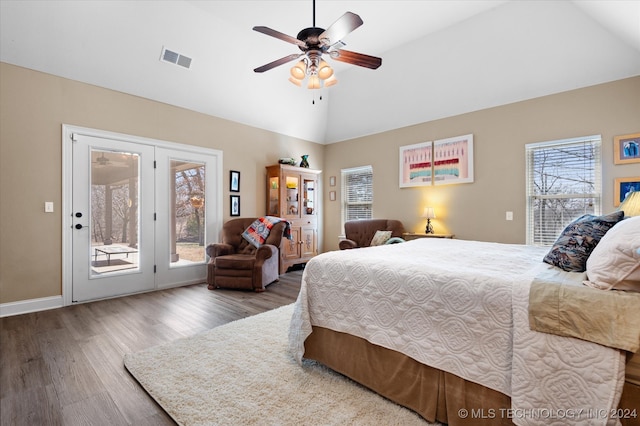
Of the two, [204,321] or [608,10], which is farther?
[204,321]

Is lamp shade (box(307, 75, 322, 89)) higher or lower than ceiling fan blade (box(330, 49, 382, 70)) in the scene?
lower

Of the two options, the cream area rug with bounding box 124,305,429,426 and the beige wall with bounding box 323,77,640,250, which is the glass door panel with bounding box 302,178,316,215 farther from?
the cream area rug with bounding box 124,305,429,426

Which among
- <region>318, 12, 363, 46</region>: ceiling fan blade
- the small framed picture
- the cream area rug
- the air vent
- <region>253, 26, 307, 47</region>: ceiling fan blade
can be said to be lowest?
the cream area rug

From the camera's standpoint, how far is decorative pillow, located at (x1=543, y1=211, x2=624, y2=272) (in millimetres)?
1601

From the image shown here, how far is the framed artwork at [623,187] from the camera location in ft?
11.6

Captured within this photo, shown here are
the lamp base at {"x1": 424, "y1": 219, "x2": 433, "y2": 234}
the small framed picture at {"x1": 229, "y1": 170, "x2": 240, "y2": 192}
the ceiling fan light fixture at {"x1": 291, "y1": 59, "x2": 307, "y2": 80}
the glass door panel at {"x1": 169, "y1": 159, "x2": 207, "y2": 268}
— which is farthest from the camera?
the small framed picture at {"x1": 229, "y1": 170, "x2": 240, "y2": 192}

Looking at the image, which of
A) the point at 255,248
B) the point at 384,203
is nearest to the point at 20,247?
the point at 255,248

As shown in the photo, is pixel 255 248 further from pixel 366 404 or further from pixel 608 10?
pixel 608 10

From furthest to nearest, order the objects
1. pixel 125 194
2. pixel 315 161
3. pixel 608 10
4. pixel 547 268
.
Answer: pixel 315 161, pixel 125 194, pixel 608 10, pixel 547 268

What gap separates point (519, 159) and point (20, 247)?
21.7 ft

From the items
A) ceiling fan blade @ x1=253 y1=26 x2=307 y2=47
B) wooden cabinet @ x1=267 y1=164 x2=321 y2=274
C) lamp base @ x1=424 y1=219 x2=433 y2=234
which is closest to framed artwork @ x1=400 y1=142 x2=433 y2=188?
lamp base @ x1=424 y1=219 x2=433 y2=234

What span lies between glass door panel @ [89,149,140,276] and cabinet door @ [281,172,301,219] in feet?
7.99

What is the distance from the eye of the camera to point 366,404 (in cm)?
178

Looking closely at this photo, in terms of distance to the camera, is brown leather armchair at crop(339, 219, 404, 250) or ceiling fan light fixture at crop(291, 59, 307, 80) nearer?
ceiling fan light fixture at crop(291, 59, 307, 80)
